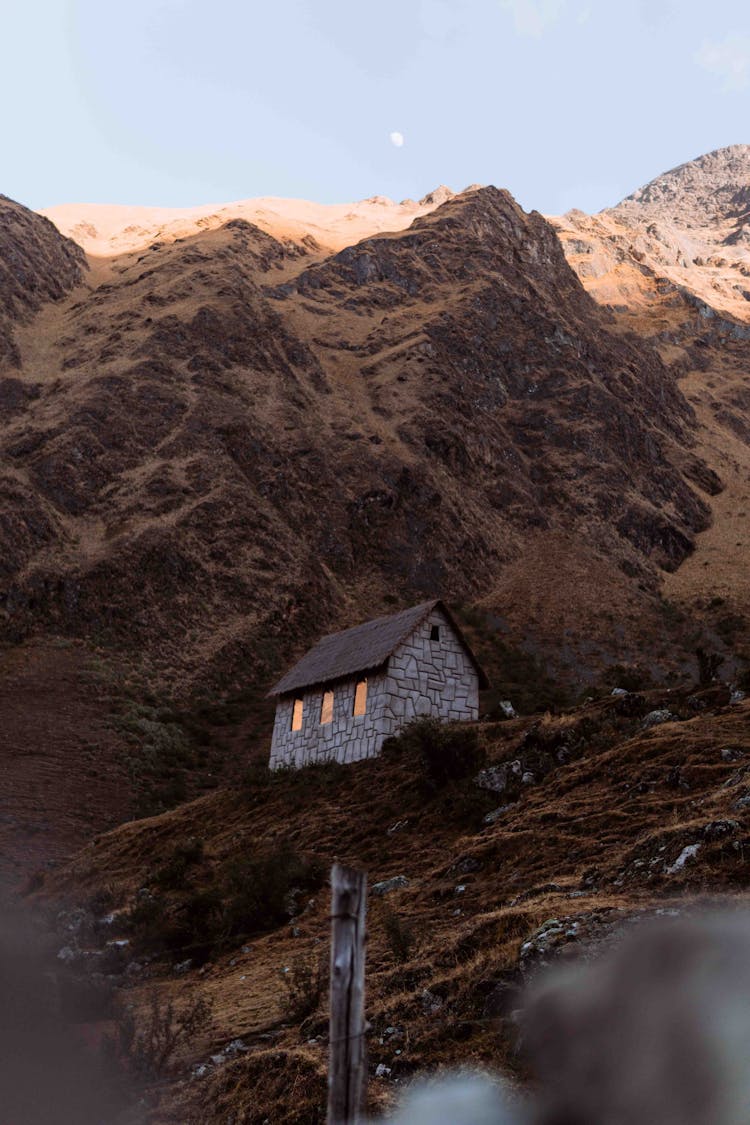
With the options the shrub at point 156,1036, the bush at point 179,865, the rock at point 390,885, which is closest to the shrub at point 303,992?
the shrub at point 156,1036

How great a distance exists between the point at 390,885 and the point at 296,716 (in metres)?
15.7

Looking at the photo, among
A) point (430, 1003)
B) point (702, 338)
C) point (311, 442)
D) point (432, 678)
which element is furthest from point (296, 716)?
point (702, 338)

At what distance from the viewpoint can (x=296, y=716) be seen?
1352 inches

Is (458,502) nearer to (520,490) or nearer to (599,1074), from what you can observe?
(520,490)

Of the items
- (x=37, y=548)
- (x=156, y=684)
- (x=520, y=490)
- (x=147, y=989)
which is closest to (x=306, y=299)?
(x=520, y=490)

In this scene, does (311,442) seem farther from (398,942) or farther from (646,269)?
(646,269)

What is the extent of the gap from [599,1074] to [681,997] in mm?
929

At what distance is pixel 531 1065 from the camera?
30.0 ft

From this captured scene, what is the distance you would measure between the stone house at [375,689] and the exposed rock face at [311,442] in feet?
64.3

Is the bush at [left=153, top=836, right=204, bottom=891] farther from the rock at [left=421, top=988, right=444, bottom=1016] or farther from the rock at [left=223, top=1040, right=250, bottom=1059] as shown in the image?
the rock at [left=421, top=988, right=444, bottom=1016]

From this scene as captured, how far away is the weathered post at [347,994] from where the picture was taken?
22.1 ft

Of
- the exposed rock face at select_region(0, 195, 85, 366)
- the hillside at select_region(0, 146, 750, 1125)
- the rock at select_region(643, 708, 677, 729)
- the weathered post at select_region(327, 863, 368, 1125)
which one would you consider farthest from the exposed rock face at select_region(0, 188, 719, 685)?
the weathered post at select_region(327, 863, 368, 1125)

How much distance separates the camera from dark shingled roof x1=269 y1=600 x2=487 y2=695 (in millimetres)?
31891

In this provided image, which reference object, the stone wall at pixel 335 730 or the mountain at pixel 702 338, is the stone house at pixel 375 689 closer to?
the stone wall at pixel 335 730
